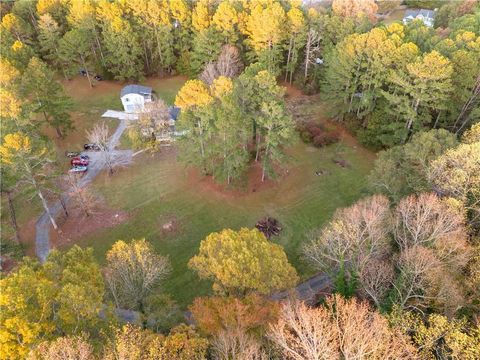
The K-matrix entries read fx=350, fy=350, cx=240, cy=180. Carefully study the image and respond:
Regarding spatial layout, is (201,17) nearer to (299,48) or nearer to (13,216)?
(299,48)

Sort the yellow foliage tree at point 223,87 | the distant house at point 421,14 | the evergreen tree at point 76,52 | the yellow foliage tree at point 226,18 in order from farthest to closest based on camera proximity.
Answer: the distant house at point 421,14, the yellow foliage tree at point 226,18, the evergreen tree at point 76,52, the yellow foliage tree at point 223,87

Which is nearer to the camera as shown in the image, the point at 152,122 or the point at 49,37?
the point at 152,122

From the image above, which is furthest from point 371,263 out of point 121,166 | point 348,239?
point 121,166

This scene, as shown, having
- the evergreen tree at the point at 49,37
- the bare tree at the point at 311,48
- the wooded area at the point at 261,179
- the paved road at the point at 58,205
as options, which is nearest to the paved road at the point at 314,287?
the wooded area at the point at 261,179

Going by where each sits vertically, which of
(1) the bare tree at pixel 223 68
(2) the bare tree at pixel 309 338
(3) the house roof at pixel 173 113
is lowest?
(3) the house roof at pixel 173 113

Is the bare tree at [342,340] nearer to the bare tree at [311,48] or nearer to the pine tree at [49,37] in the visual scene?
the bare tree at [311,48]

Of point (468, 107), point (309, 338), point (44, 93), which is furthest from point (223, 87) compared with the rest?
point (468, 107)

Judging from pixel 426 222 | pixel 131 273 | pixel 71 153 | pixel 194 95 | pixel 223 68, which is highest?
pixel 194 95
